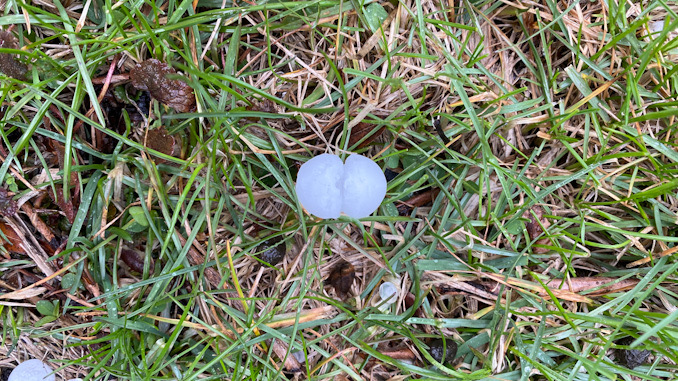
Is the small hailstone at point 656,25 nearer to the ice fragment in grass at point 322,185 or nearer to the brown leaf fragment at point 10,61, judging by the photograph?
the ice fragment in grass at point 322,185

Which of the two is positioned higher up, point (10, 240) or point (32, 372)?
point (10, 240)

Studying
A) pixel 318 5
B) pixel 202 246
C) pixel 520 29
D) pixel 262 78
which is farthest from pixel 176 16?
pixel 520 29

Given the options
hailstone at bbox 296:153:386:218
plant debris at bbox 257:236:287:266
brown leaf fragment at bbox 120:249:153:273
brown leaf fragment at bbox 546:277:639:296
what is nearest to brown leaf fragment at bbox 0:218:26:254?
brown leaf fragment at bbox 120:249:153:273

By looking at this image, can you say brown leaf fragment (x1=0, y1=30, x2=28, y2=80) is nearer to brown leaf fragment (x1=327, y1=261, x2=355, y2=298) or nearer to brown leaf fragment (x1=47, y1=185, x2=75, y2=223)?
brown leaf fragment (x1=47, y1=185, x2=75, y2=223)

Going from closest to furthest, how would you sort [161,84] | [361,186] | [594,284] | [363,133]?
1. [361,186]
2. [161,84]
3. [363,133]
4. [594,284]

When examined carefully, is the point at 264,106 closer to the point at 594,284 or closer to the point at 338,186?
the point at 338,186

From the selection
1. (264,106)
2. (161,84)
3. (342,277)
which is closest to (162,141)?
(161,84)
